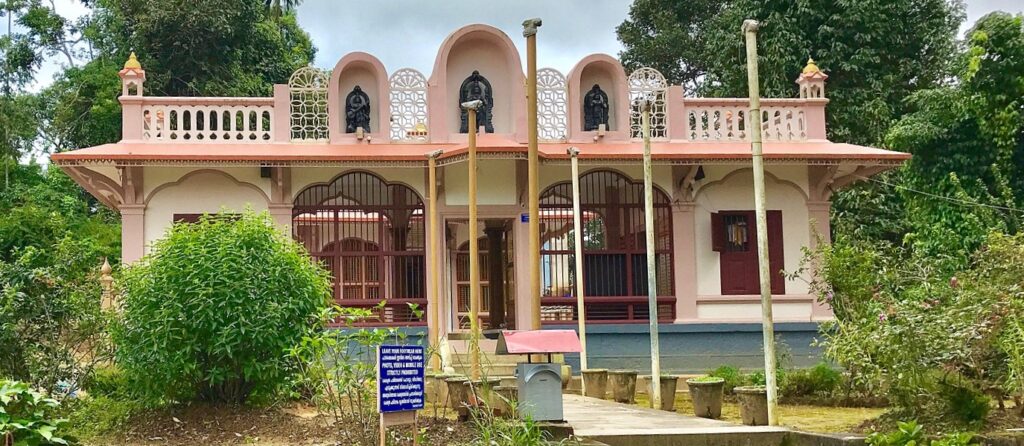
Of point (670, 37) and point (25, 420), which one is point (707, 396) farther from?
point (670, 37)

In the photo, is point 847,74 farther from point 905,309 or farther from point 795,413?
point 905,309

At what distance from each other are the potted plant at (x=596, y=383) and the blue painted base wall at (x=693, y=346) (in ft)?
9.77

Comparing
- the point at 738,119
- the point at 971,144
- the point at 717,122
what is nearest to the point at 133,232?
the point at 717,122

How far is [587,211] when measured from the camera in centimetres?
1739

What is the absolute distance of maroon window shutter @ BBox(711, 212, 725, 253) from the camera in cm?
1723

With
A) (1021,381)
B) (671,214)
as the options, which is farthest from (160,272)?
(671,214)

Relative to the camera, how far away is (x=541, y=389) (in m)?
8.65

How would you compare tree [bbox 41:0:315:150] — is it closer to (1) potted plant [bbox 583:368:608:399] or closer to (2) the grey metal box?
(1) potted plant [bbox 583:368:608:399]

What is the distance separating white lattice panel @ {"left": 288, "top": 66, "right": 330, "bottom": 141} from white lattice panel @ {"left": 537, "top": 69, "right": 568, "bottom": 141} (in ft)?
11.4

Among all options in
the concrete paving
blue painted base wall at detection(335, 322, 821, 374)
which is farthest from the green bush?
blue painted base wall at detection(335, 322, 821, 374)

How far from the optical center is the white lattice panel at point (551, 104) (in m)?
17.2

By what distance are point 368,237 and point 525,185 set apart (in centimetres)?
274

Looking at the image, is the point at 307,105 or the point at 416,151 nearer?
the point at 416,151

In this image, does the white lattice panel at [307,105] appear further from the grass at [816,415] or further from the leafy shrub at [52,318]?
the grass at [816,415]
